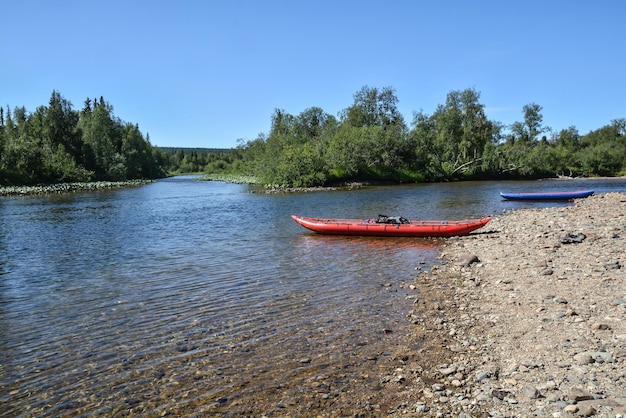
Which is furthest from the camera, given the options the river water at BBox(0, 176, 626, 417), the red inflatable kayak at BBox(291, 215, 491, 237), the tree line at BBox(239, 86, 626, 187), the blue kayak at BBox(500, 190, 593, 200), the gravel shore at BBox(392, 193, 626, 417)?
the tree line at BBox(239, 86, 626, 187)

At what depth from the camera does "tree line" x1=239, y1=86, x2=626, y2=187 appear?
2788 inches

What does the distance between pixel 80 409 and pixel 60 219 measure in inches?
1205

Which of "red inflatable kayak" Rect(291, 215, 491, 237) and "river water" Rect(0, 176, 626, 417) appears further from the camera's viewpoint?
"red inflatable kayak" Rect(291, 215, 491, 237)

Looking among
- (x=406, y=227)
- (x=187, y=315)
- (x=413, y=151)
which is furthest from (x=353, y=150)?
(x=187, y=315)

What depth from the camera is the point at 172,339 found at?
373 inches

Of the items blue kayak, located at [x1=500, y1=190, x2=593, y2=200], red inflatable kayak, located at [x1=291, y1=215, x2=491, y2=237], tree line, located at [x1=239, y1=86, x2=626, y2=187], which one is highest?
tree line, located at [x1=239, y1=86, x2=626, y2=187]

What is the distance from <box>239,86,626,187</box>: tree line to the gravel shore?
52432 mm

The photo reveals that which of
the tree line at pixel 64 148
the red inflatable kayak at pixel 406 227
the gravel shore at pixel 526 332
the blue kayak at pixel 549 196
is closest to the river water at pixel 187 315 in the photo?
the red inflatable kayak at pixel 406 227

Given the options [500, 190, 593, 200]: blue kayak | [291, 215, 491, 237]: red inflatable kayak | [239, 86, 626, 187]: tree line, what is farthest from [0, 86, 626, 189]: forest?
[291, 215, 491, 237]: red inflatable kayak

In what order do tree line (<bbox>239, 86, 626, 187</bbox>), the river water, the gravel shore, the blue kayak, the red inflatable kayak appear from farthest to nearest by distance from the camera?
tree line (<bbox>239, 86, 626, 187</bbox>) < the blue kayak < the red inflatable kayak < the river water < the gravel shore

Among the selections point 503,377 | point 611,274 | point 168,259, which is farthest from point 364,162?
point 503,377

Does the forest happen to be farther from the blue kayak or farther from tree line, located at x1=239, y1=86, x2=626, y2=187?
the blue kayak

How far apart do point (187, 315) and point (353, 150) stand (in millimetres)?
64637

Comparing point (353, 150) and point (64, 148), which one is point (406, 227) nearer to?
point (353, 150)
